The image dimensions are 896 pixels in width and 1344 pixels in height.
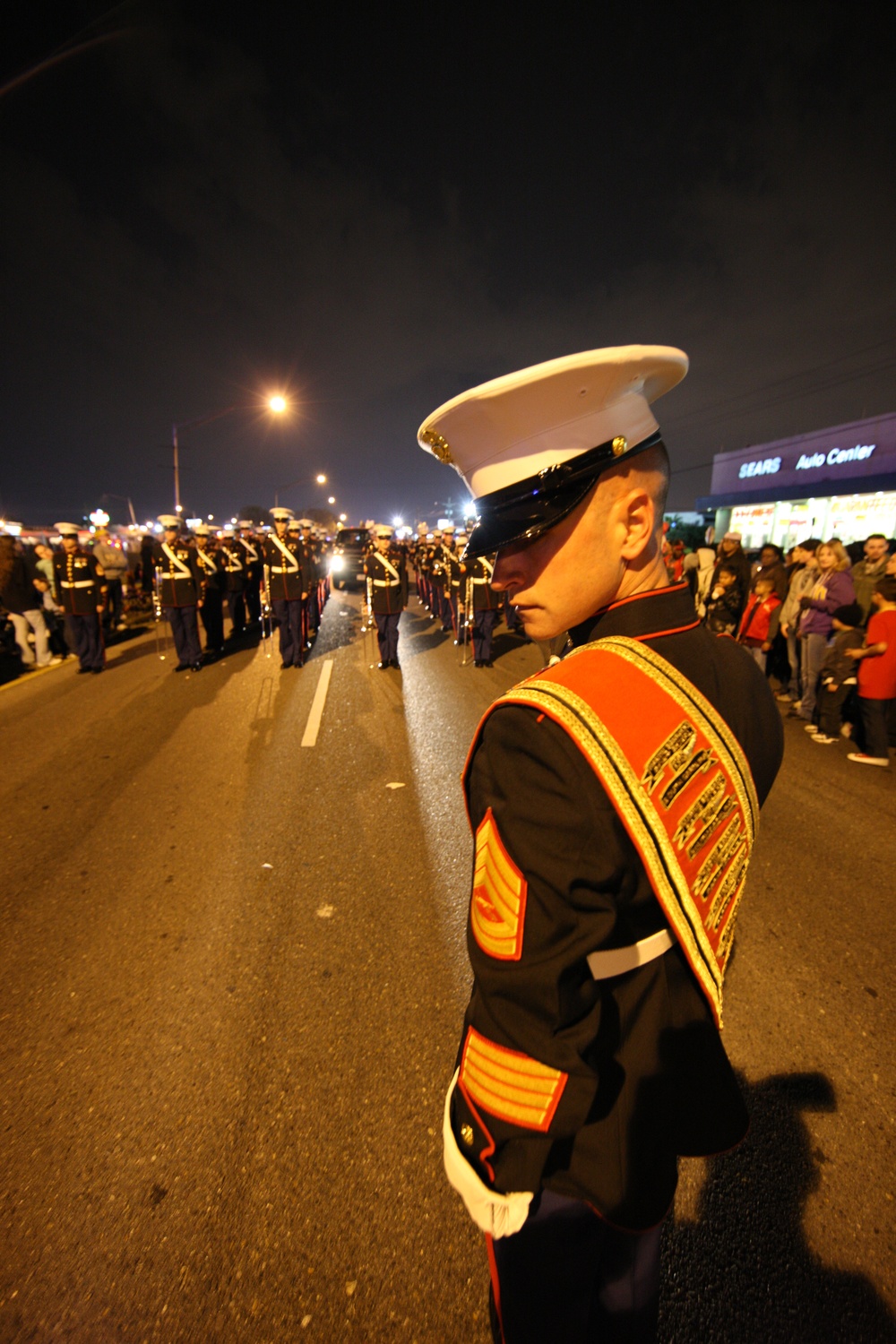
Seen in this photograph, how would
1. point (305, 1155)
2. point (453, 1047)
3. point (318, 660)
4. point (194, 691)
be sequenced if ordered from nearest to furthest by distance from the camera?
point (305, 1155) → point (453, 1047) → point (194, 691) → point (318, 660)

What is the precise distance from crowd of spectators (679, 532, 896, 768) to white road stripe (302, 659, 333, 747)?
4356mm

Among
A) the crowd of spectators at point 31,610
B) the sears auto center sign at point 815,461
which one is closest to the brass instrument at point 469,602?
the crowd of spectators at point 31,610

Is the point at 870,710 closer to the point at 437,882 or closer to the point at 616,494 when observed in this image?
the point at 437,882

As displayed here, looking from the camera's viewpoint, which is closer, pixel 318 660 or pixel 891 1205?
pixel 891 1205

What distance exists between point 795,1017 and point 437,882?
200 cm

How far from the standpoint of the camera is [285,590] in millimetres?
9602

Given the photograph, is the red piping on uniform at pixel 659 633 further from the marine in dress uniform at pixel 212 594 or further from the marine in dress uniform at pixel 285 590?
the marine in dress uniform at pixel 212 594

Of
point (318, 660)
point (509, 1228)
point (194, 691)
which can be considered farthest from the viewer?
point (318, 660)

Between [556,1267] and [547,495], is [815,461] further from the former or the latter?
[556,1267]

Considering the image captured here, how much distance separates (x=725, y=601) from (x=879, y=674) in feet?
11.8

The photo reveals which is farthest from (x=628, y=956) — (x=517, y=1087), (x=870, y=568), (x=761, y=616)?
(x=870, y=568)

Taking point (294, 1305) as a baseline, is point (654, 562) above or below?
above

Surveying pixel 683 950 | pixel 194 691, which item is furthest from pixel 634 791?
pixel 194 691

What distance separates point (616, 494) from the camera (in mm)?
1137
